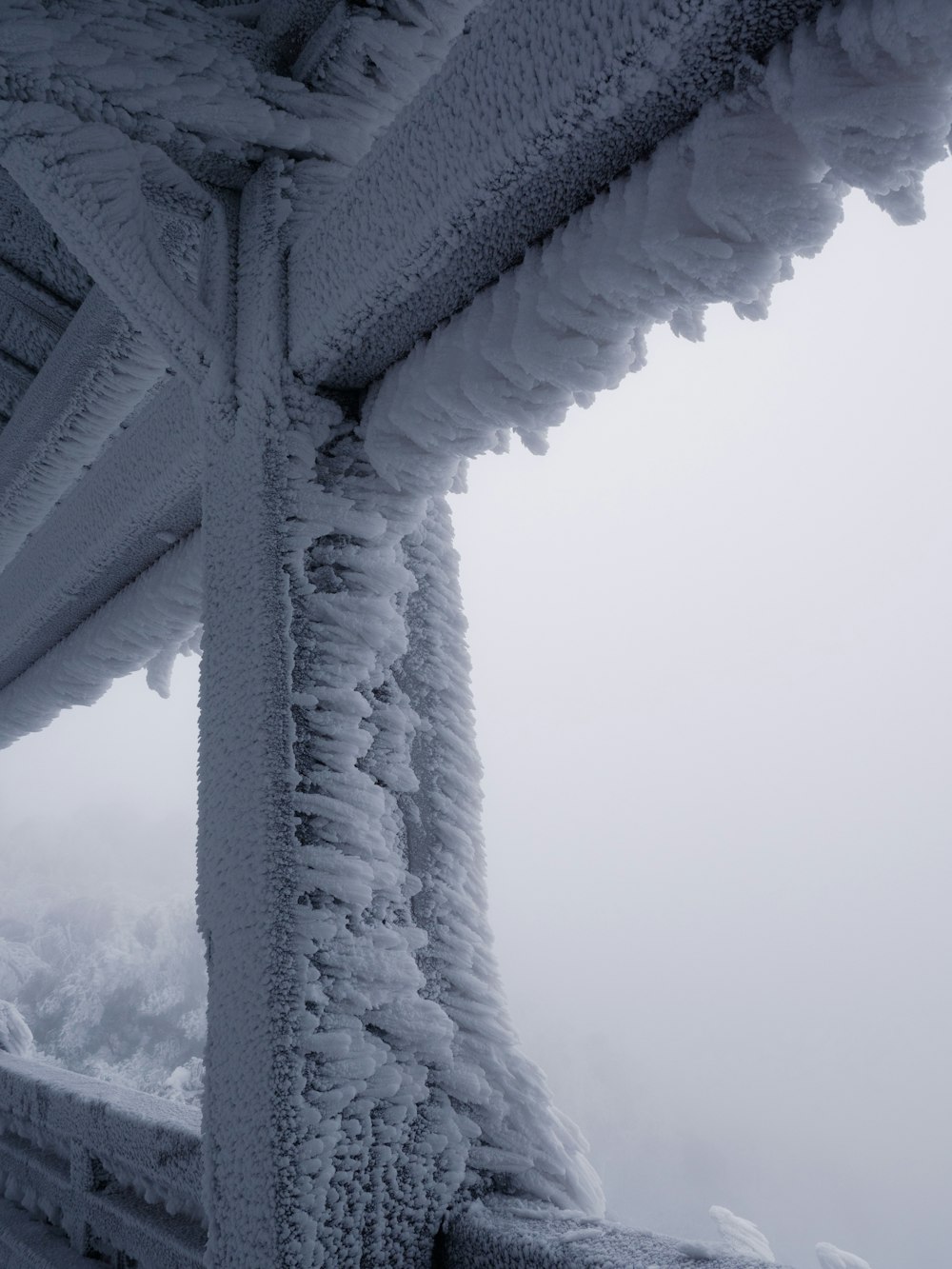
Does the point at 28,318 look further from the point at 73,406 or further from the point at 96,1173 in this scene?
the point at 96,1173

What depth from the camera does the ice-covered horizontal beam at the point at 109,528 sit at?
873 millimetres

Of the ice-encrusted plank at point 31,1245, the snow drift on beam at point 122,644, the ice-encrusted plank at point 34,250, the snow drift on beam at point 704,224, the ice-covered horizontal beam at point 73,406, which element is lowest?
the ice-encrusted plank at point 31,1245

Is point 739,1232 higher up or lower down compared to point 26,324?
lower down

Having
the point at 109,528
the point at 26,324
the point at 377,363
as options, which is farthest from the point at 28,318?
the point at 377,363

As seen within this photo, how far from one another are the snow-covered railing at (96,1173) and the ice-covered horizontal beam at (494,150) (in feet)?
2.62

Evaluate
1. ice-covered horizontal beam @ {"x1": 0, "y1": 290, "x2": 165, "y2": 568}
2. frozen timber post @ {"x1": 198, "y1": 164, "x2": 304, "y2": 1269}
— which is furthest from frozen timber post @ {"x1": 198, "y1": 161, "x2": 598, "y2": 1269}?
ice-covered horizontal beam @ {"x1": 0, "y1": 290, "x2": 165, "y2": 568}

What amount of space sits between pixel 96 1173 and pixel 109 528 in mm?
776

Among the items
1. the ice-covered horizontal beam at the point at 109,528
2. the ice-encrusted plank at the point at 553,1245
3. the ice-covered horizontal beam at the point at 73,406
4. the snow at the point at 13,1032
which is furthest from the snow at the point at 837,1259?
the snow at the point at 13,1032

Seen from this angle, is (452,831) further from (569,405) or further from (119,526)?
(119,526)

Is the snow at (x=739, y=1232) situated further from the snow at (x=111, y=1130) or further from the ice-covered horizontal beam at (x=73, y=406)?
the ice-covered horizontal beam at (x=73, y=406)

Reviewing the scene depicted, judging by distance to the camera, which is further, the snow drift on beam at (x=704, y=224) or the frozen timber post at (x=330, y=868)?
the frozen timber post at (x=330, y=868)

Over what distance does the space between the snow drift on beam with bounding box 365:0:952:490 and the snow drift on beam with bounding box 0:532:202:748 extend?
536mm

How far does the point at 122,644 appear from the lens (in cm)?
119

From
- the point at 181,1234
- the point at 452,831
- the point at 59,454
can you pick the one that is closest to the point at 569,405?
the point at 452,831
